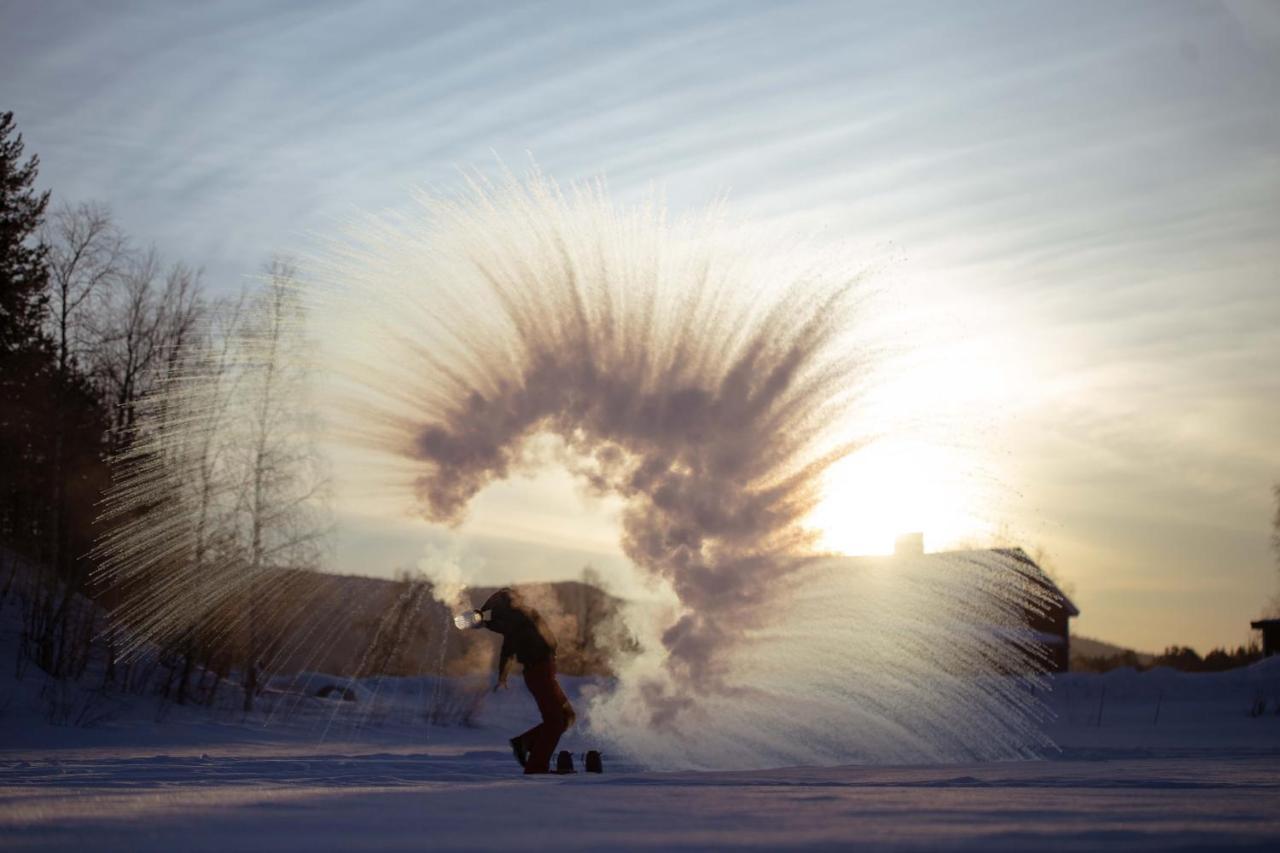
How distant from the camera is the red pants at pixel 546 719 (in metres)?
15.5

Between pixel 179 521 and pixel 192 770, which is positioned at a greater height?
pixel 179 521

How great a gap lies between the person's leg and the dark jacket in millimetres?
209

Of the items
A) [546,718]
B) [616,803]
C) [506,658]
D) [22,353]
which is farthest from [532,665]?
[22,353]

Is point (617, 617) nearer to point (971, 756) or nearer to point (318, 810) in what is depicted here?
point (971, 756)

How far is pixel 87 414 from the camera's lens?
38.2 m

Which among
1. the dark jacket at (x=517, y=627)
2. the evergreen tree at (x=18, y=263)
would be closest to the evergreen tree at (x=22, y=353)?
the evergreen tree at (x=18, y=263)

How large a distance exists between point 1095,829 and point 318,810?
530 centimetres

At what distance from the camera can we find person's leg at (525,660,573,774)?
15531 millimetres

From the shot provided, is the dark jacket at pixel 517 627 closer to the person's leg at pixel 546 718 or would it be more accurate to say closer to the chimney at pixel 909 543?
the person's leg at pixel 546 718

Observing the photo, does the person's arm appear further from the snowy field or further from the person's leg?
the snowy field

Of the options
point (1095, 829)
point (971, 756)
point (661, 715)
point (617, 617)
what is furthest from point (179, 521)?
point (1095, 829)

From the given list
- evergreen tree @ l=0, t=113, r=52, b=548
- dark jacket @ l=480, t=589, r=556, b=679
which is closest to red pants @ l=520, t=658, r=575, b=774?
dark jacket @ l=480, t=589, r=556, b=679

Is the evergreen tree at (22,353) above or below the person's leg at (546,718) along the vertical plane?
above

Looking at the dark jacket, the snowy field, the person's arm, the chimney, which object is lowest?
the snowy field
